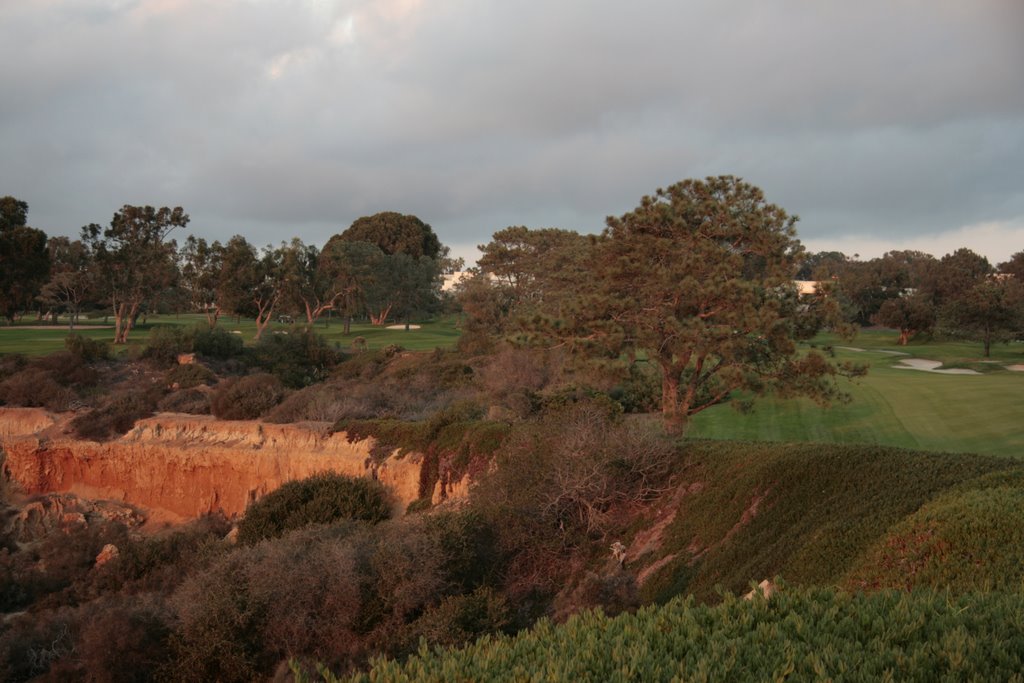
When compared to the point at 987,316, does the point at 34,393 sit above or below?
below

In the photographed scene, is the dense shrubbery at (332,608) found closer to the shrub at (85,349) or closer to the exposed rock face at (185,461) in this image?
the exposed rock face at (185,461)

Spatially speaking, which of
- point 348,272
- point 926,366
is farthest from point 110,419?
point 926,366

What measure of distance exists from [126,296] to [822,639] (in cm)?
5734

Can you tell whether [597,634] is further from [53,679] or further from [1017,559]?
[53,679]

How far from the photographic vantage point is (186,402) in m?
32.2

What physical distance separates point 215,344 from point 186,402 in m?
12.2

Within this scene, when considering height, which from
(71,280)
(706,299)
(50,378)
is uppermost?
(71,280)

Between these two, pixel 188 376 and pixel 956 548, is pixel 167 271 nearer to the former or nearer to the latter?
pixel 188 376

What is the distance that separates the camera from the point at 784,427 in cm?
2473

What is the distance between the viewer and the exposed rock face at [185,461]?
79.4 feet

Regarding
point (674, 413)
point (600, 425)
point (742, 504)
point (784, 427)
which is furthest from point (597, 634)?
point (784, 427)

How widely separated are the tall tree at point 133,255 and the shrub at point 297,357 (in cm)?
1297

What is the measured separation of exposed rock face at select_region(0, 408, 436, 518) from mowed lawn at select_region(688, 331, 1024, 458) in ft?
37.6

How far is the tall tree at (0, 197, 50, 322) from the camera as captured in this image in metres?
49.2
